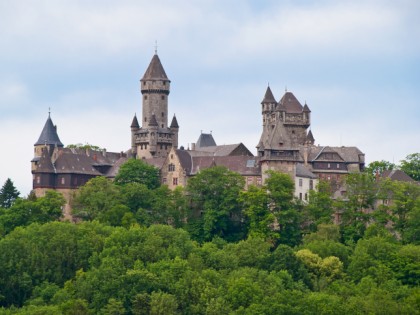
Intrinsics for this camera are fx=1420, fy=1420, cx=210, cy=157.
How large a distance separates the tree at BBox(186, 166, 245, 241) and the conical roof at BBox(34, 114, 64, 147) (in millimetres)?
20609

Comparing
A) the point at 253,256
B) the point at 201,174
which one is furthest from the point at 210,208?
the point at 253,256

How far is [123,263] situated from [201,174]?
20.7 m

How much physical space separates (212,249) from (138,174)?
20316 mm

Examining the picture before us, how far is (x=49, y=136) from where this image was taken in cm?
14312

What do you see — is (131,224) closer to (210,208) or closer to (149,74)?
(210,208)

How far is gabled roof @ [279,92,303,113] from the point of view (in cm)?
14188

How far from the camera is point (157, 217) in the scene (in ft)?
418

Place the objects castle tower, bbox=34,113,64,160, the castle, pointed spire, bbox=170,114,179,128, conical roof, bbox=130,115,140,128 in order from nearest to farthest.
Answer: the castle
castle tower, bbox=34,113,64,160
pointed spire, bbox=170,114,179,128
conical roof, bbox=130,115,140,128

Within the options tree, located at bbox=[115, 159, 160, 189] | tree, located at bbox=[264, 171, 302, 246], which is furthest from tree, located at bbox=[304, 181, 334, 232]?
tree, located at bbox=[115, 159, 160, 189]

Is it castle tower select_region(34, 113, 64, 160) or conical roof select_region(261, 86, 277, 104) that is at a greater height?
conical roof select_region(261, 86, 277, 104)

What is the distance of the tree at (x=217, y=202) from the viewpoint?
125 m

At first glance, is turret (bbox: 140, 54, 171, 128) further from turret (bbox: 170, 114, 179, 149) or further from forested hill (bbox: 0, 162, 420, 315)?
forested hill (bbox: 0, 162, 420, 315)

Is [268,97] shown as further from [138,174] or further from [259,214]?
[259,214]

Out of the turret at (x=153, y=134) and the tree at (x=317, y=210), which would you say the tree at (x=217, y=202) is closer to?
the tree at (x=317, y=210)
